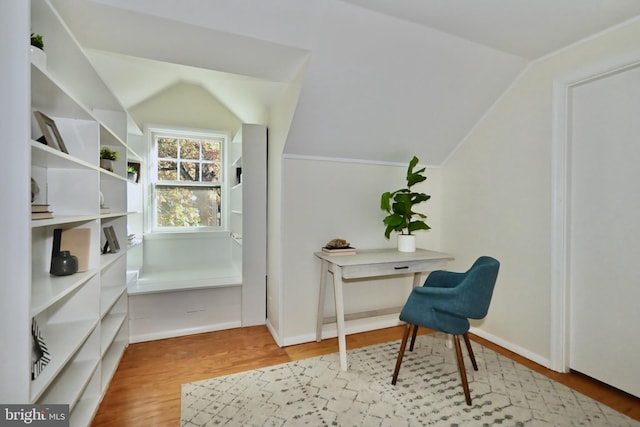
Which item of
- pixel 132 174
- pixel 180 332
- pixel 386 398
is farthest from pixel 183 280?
pixel 386 398

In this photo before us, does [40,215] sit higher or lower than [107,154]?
lower

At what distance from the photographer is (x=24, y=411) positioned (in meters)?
1.08

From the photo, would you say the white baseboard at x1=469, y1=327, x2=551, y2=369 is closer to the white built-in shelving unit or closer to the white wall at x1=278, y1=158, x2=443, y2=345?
the white wall at x1=278, y1=158, x2=443, y2=345

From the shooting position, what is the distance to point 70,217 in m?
1.43

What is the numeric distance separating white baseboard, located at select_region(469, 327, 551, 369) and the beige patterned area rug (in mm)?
200

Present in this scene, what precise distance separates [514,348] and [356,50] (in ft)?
8.99

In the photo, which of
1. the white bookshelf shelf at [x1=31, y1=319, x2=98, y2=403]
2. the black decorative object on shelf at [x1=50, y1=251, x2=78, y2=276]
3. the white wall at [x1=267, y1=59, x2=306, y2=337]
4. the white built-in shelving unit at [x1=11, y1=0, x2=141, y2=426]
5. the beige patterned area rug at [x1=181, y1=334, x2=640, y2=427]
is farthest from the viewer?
the white wall at [x1=267, y1=59, x2=306, y2=337]

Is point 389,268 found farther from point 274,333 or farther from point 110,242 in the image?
point 110,242

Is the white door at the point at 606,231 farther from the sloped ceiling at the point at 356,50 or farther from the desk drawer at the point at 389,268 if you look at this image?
the desk drawer at the point at 389,268

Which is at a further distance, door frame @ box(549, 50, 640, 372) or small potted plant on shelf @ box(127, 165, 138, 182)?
small potted plant on shelf @ box(127, 165, 138, 182)

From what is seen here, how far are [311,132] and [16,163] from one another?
184 centimetres

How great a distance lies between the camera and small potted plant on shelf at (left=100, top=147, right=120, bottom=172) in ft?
7.20

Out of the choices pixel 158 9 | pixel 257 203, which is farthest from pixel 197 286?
pixel 158 9

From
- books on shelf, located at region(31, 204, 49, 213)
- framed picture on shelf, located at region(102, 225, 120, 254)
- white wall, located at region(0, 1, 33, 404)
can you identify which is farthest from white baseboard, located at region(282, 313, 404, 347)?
books on shelf, located at region(31, 204, 49, 213)
